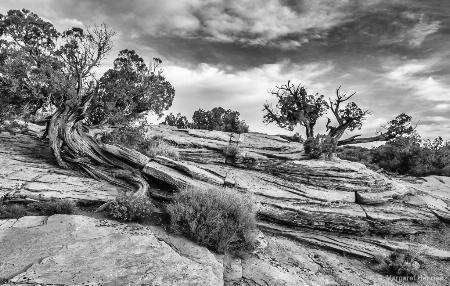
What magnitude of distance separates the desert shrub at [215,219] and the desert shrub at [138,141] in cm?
532

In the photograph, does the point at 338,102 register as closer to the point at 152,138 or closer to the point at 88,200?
the point at 152,138

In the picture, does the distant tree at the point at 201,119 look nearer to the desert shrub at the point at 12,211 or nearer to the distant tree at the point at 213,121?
the distant tree at the point at 213,121

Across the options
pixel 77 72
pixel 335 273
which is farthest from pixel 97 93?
pixel 335 273

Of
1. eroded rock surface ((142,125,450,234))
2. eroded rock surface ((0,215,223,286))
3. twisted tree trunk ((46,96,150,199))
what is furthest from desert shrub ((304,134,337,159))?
eroded rock surface ((0,215,223,286))

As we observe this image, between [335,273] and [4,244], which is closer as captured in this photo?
[4,244]

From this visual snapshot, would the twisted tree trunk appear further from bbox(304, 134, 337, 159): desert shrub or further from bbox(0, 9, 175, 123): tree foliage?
bbox(304, 134, 337, 159): desert shrub

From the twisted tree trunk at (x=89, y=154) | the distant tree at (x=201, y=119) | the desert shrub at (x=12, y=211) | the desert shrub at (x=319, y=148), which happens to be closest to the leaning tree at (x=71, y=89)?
the twisted tree trunk at (x=89, y=154)

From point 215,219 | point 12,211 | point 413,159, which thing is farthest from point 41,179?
point 413,159

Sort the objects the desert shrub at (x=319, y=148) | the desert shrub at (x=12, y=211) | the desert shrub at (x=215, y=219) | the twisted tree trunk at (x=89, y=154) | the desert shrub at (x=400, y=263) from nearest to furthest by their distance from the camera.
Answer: the desert shrub at (x=215, y=219), the desert shrub at (x=12, y=211), the desert shrub at (x=400, y=263), the twisted tree trunk at (x=89, y=154), the desert shrub at (x=319, y=148)

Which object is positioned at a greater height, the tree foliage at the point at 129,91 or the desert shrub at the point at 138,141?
the tree foliage at the point at 129,91

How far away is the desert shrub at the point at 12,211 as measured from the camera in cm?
977

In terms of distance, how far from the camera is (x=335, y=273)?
9.94 m

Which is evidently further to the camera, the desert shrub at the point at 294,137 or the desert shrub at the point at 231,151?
the desert shrub at the point at 294,137

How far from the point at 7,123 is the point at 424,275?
22.0 metres
